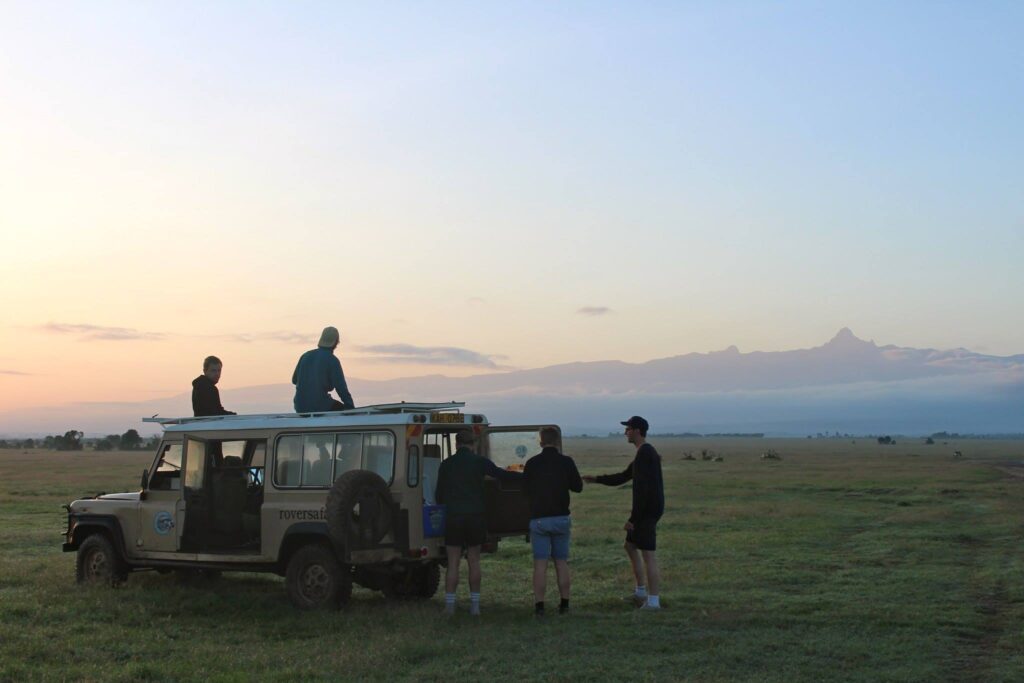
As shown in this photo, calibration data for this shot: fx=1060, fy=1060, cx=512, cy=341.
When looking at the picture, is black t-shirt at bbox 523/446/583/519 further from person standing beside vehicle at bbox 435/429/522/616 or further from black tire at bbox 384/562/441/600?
black tire at bbox 384/562/441/600

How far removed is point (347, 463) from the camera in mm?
12867

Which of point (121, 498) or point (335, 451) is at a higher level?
point (335, 451)

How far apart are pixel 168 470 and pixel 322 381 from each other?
8.37ft

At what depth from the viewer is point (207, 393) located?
14.9 meters

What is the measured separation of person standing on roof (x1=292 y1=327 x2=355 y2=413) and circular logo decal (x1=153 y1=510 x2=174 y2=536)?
7.36 ft

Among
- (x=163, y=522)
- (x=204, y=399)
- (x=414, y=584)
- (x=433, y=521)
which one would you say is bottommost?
(x=414, y=584)

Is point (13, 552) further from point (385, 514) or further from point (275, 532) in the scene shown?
point (385, 514)

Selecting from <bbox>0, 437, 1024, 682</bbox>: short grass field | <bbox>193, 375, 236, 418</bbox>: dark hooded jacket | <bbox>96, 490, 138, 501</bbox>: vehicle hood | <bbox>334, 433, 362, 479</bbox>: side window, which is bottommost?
<bbox>0, 437, 1024, 682</bbox>: short grass field

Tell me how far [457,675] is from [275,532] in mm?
4440

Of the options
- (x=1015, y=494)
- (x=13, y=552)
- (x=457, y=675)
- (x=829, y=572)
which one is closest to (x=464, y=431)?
(x=457, y=675)

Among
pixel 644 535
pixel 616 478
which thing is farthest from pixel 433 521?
pixel 644 535

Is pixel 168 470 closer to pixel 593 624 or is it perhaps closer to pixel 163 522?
pixel 163 522

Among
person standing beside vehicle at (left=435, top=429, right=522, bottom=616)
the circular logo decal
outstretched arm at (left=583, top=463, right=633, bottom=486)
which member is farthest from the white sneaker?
the circular logo decal

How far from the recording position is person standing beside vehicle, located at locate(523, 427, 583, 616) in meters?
12.9
